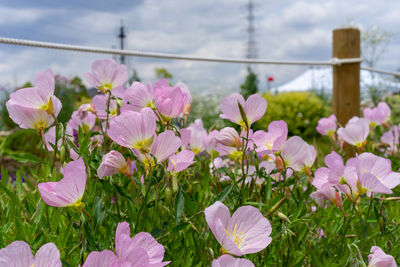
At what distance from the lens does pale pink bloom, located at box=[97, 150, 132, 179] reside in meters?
0.73

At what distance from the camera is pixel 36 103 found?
842 millimetres

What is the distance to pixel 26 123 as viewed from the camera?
2.84 feet

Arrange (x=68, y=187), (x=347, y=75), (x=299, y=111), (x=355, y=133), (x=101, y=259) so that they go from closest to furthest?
(x=101, y=259)
(x=68, y=187)
(x=355, y=133)
(x=347, y=75)
(x=299, y=111)

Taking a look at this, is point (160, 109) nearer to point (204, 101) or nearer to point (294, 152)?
point (294, 152)

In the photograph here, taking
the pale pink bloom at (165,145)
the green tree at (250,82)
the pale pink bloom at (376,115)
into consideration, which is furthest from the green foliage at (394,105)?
the pale pink bloom at (165,145)

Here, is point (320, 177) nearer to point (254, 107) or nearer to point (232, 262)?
point (254, 107)

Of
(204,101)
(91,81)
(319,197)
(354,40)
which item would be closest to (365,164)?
(319,197)

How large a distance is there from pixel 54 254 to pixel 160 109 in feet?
1.30

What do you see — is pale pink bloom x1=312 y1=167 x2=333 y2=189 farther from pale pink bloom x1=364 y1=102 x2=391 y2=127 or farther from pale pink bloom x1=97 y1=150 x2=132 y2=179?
pale pink bloom x1=364 y1=102 x2=391 y2=127

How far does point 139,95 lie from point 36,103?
224 mm

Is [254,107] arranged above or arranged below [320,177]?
above

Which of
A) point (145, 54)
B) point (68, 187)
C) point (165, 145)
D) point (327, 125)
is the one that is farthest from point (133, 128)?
point (145, 54)

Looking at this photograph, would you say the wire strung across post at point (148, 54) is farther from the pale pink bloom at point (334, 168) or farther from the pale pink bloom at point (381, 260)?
the pale pink bloom at point (381, 260)

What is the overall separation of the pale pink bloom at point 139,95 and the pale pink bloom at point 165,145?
0.22 m
